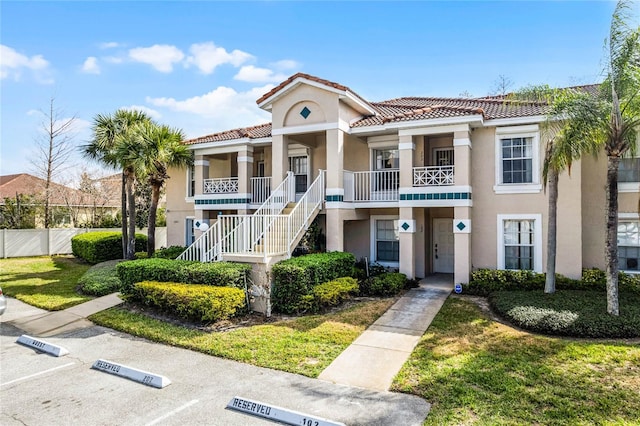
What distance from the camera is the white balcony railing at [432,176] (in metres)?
13.6

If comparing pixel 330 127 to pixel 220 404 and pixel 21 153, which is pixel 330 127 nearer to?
pixel 220 404

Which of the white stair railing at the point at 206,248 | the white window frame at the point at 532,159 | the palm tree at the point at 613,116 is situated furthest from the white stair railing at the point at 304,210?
the palm tree at the point at 613,116

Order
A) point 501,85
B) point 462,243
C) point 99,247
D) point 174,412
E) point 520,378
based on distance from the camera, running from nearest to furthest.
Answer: point 174,412
point 520,378
point 462,243
point 99,247
point 501,85

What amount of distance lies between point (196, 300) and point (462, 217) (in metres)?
8.80

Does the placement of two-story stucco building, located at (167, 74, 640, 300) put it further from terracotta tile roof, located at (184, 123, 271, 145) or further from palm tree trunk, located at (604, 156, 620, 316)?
palm tree trunk, located at (604, 156, 620, 316)

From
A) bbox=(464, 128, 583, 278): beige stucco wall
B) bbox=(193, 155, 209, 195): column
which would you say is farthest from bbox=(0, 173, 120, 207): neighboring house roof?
bbox=(464, 128, 583, 278): beige stucco wall

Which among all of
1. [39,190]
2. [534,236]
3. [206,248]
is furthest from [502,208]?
[39,190]

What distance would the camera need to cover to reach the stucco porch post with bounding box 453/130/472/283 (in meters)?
13.1

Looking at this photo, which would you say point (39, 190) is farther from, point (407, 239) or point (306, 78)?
point (407, 239)

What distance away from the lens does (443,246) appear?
16203 millimetres

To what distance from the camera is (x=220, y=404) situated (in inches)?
234

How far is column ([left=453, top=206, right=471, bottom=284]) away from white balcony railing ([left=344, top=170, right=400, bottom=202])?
8.50 ft

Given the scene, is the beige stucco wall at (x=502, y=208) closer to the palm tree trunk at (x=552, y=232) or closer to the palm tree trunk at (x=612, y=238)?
the palm tree trunk at (x=552, y=232)

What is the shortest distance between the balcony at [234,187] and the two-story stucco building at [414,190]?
0.08 m
